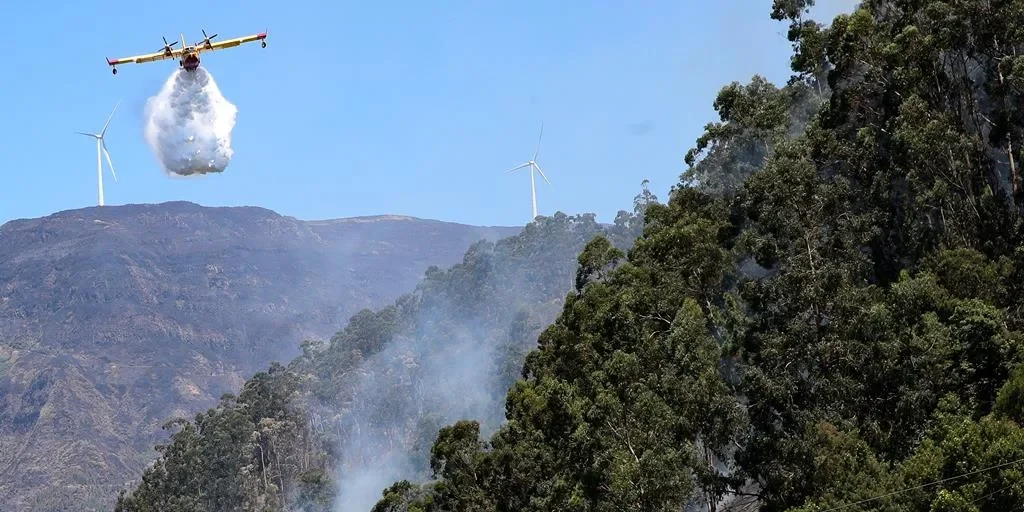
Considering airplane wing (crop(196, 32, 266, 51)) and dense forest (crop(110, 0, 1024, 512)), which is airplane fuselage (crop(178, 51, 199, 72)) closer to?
airplane wing (crop(196, 32, 266, 51))

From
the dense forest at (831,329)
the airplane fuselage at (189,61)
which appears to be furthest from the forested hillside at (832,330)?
the airplane fuselage at (189,61)

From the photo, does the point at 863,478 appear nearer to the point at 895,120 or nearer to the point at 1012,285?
the point at 1012,285

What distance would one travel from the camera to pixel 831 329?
2378 inches

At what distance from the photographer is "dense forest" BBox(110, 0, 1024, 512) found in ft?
186

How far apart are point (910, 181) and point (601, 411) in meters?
18.8

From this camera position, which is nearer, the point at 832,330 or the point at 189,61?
the point at 832,330

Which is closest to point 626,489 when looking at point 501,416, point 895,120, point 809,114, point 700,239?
point 700,239

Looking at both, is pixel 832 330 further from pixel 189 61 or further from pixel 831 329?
pixel 189 61

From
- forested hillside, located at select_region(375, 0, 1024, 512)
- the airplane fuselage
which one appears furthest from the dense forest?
the airplane fuselage

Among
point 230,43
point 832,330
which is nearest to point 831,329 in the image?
point 832,330

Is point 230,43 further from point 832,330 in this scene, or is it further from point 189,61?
point 832,330

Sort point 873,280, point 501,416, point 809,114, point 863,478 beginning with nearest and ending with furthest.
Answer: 1. point 863,478
2. point 873,280
3. point 809,114
4. point 501,416

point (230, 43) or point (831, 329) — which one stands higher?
point (230, 43)

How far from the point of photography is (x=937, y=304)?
60906 millimetres
